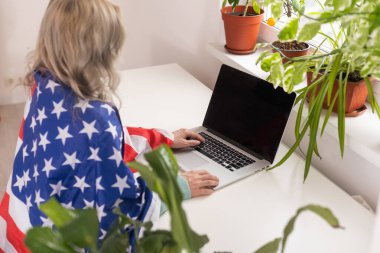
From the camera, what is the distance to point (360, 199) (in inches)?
50.0

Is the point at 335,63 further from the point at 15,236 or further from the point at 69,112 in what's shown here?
the point at 15,236

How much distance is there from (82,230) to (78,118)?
468mm

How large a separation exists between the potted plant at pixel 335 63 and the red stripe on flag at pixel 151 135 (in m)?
0.36

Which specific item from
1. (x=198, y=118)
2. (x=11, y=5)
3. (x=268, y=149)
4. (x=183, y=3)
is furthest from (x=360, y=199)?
(x=11, y=5)

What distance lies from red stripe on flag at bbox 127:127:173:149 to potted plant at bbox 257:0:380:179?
36 cm

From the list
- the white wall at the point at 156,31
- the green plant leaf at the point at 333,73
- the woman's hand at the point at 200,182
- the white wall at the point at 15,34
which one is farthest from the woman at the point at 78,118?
the white wall at the point at 15,34

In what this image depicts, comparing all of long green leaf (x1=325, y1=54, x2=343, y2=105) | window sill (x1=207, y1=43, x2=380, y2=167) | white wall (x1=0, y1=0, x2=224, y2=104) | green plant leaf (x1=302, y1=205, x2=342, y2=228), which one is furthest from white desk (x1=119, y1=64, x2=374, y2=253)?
white wall (x1=0, y1=0, x2=224, y2=104)

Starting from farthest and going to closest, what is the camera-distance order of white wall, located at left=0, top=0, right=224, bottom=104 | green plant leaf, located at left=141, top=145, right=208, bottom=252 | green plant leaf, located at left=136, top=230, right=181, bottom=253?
white wall, located at left=0, top=0, right=224, bottom=104
green plant leaf, located at left=136, top=230, right=181, bottom=253
green plant leaf, located at left=141, top=145, right=208, bottom=252

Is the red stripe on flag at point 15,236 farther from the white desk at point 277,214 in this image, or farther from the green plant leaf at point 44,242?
the green plant leaf at point 44,242

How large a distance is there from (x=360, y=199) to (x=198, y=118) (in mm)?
614

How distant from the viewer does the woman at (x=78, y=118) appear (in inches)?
39.5

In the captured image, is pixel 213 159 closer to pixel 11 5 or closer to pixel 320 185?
pixel 320 185

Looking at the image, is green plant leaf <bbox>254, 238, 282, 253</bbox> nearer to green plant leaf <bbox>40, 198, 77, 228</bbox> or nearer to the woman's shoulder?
green plant leaf <bbox>40, 198, 77, 228</bbox>

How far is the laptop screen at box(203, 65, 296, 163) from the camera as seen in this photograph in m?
1.34
